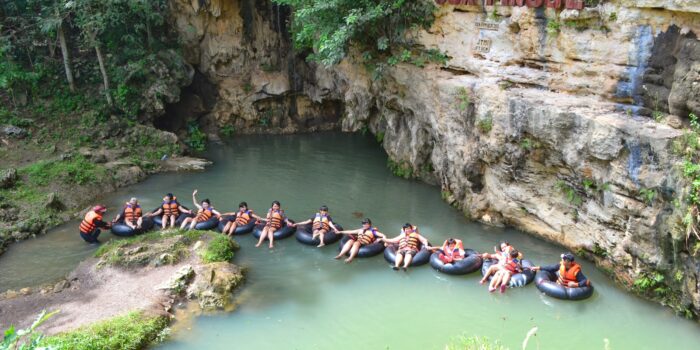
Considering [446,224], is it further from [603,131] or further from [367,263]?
[603,131]

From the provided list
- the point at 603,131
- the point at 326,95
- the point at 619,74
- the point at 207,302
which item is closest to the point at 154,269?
the point at 207,302

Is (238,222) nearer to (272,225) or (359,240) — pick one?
(272,225)

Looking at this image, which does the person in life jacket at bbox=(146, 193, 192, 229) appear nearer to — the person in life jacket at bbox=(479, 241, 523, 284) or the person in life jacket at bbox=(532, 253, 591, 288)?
the person in life jacket at bbox=(479, 241, 523, 284)

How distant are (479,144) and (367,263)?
171 inches

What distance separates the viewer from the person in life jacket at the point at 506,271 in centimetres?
1068

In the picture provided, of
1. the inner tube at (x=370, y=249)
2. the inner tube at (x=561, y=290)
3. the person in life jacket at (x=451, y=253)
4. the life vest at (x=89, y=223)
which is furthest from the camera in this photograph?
the life vest at (x=89, y=223)

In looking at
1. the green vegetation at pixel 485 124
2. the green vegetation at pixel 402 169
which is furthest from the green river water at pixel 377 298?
the green vegetation at pixel 485 124

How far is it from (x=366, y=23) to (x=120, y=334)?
9.60 meters

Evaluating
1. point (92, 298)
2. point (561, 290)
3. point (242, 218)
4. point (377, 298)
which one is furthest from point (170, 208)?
point (561, 290)

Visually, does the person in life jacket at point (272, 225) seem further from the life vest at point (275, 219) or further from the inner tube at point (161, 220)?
the inner tube at point (161, 220)

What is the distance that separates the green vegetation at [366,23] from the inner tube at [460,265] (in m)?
5.61

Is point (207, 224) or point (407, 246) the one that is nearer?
point (407, 246)

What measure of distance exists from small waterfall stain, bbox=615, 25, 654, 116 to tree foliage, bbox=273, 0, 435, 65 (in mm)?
5227

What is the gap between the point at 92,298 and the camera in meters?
10.2
